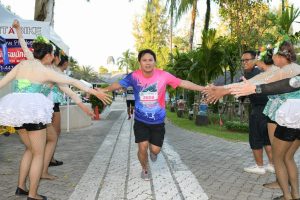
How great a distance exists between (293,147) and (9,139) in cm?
815

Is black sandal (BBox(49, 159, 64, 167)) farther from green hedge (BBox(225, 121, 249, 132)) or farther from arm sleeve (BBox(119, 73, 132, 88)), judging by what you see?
green hedge (BBox(225, 121, 249, 132))

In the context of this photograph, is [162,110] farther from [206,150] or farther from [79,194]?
[206,150]

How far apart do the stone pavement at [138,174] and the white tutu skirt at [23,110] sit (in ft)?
3.97

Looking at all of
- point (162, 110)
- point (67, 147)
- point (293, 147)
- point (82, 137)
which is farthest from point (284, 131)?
point (82, 137)

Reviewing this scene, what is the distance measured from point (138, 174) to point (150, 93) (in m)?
1.47

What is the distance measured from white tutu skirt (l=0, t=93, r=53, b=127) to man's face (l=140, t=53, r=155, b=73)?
1694 mm

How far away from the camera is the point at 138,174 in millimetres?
6012

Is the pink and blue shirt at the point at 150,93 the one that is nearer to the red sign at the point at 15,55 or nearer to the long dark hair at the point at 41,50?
the long dark hair at the point at 41,50

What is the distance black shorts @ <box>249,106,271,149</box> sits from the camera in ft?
19.7

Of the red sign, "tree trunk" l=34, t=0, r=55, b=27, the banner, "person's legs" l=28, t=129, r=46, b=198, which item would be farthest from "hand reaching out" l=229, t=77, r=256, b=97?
"tree trunk" l=34, t=0, r=55, b=27

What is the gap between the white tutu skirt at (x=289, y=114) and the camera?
157 inches

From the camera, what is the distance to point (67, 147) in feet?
29.5

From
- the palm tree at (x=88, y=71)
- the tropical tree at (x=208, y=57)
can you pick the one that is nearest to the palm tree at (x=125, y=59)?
the palm tree at (x=88, y=71)

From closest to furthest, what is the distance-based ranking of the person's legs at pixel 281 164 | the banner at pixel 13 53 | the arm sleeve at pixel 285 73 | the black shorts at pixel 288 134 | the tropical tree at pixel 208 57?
the arm sleeve at pixel 285 73, the black shorts at pixel 288 134, the person's legs at pixel 281 164, the banner at pixel 13 53, the tropical tree at pixel 208 57
